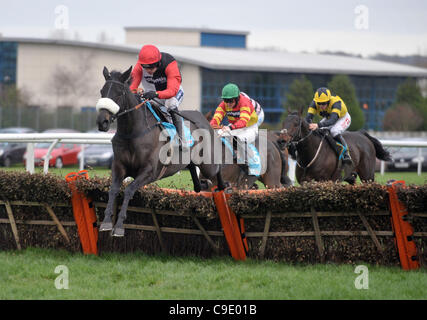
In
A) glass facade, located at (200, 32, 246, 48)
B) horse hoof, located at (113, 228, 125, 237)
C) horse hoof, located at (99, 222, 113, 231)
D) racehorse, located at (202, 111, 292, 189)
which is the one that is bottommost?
horse hoof, located at (113, 228, 125, 237)

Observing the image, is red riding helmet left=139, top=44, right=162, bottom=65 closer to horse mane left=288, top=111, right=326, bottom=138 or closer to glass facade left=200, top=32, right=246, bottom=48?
horse mane left=288, top=111, right=326, bottom=138

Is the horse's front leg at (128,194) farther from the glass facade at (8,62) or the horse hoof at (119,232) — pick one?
the glass facade at (8,62)

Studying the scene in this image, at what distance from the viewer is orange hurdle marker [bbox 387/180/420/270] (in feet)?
18.6

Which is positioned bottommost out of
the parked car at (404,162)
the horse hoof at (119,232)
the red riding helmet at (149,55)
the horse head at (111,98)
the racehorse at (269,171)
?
the parked car at (404,162)

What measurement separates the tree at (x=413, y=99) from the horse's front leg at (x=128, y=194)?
33425 mm

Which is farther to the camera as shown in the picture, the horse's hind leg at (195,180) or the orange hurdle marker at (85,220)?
the horse's hind leg at (195,180)

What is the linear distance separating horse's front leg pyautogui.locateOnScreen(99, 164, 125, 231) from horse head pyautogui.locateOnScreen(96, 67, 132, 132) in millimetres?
535

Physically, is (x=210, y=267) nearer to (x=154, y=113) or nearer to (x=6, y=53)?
(x=154, y=113)

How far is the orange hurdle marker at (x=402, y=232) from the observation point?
5.66 metres

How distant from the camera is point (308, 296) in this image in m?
4.86

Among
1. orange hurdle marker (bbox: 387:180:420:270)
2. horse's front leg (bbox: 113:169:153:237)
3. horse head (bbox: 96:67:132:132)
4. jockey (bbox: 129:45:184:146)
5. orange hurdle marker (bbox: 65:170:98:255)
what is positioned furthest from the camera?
jockey (bbox: 129:45:184:146)

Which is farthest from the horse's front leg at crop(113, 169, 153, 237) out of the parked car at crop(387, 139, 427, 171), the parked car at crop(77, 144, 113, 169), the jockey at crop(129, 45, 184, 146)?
the parked car at crop(387, 139, 427, 171)

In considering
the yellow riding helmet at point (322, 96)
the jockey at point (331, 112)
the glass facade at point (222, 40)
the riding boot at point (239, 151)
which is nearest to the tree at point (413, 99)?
the glass facade at point (222, 40)

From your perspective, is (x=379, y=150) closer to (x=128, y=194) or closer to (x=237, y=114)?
(x=237, y=114)
